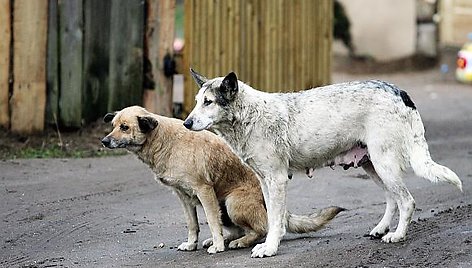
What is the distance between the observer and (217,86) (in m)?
8.55

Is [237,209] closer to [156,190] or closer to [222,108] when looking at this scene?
[222,108]

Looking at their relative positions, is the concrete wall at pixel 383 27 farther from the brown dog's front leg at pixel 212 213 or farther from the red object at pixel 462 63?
the brown dog's front leg at pixel 212 213

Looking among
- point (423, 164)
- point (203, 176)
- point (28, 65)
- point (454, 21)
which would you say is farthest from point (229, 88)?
point (454, 21)

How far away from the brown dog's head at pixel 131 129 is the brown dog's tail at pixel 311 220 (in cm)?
138

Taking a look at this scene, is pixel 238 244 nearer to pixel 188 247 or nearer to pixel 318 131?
pixel 188 247

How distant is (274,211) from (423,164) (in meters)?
1.29

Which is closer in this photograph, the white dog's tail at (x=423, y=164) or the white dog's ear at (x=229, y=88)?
the white dog's ear at (x=229, y=88)

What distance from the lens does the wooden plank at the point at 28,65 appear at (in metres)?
12.7

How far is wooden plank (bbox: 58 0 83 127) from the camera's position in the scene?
12977 millimetres

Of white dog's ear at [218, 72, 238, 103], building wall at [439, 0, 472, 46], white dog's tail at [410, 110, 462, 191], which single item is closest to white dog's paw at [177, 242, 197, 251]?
white dog's ear at [218, 72, 238, 103]

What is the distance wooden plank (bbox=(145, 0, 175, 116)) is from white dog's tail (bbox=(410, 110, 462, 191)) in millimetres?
5493

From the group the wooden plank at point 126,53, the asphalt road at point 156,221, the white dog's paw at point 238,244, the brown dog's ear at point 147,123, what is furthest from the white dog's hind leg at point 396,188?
the wooden plank at point 126,53

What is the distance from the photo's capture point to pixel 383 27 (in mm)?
24031

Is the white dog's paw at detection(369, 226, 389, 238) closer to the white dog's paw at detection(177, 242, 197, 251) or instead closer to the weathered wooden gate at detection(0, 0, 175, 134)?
the white dog's paw at detection(177, 242, 197, 251)
